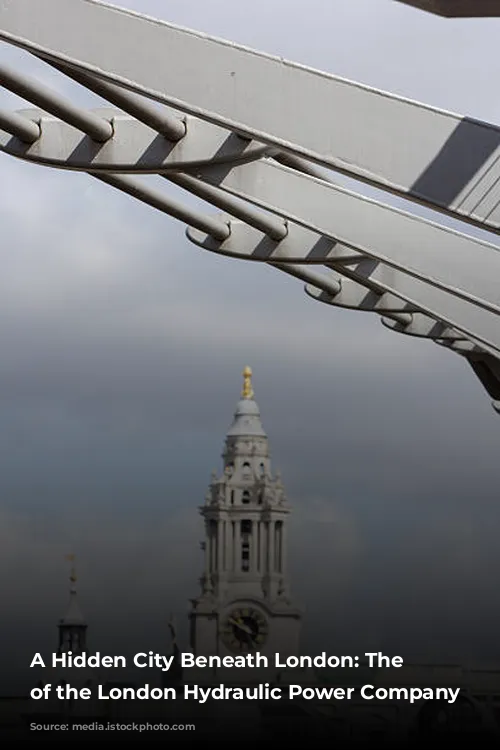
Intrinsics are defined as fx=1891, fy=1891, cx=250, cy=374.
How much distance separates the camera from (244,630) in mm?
87312

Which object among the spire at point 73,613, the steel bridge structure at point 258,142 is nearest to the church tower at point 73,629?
the spire at point 73,613

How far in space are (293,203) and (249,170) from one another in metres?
0.44

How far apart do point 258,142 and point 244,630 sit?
8045 cm

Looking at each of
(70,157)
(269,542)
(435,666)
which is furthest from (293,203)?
(269,542)

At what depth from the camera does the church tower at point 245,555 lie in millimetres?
80438

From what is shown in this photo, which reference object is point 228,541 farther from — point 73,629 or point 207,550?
point 73,629

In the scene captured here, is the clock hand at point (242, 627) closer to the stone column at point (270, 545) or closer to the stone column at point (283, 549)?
the stone column at point (270, 545)

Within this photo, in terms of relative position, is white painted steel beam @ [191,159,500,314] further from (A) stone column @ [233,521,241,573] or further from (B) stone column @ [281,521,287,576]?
(A) stone column @ [233,521,241,573]

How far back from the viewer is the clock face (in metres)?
84.8

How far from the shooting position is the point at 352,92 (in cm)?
689

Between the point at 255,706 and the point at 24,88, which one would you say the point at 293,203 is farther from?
the point at 255,706

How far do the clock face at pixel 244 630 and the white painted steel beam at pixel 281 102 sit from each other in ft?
255

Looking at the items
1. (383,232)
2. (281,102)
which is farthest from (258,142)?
(383,232)

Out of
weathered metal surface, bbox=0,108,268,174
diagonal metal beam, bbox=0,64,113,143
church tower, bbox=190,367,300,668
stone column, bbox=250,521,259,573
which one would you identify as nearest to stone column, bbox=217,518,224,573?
church tower, bbox=190,367,300,668
